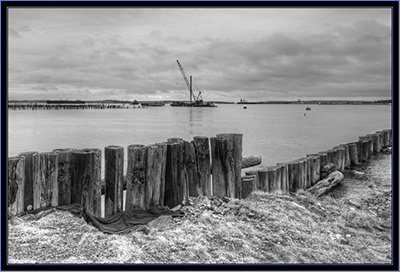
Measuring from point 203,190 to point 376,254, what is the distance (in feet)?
8.97

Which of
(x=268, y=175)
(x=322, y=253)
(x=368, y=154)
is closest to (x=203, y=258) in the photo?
(x=322, y=253)

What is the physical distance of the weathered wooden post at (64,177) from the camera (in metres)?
4.80

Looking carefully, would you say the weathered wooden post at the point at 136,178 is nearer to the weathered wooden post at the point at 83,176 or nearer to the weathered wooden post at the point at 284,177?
the weathered wooden post at the point at 83,176

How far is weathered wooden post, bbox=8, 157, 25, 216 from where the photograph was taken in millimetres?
4383

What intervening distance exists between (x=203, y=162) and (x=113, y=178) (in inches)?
63.5

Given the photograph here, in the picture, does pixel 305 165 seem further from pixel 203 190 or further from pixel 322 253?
pixel 322 253

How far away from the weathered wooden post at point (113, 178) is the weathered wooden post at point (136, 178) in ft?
0.45

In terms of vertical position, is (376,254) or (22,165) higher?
(22,165)

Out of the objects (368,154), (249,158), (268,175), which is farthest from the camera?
(368,154)

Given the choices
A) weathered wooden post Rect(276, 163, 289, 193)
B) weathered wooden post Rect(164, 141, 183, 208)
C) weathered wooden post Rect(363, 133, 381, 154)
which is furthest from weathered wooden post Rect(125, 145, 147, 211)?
weathered wooden post Rect(363, 133, 381, 154)

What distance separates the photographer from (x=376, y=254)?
183 inches

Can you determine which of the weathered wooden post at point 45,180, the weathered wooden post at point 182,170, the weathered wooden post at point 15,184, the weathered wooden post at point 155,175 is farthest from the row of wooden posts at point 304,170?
the weathered wooden post at point 15,184

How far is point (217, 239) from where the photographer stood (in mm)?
4621

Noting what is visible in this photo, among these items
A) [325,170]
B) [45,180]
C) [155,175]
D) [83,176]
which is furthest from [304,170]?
[45,180]
